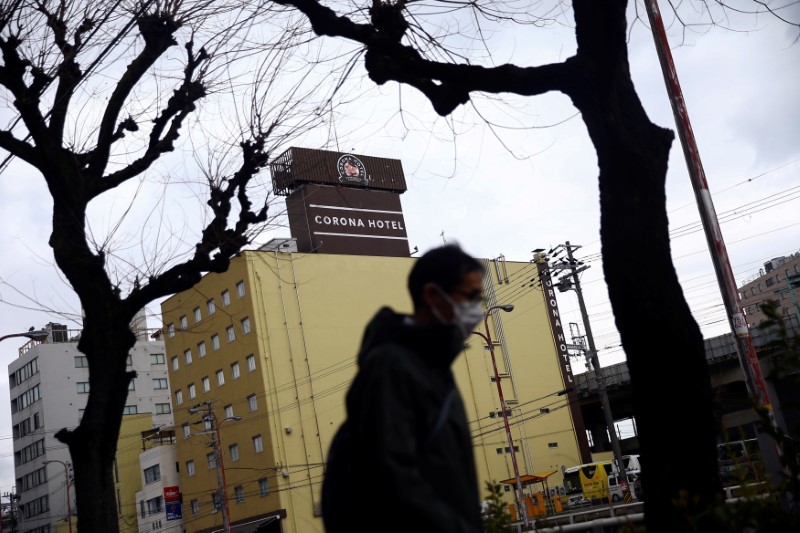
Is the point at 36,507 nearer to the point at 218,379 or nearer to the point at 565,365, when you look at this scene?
the point at 218,379

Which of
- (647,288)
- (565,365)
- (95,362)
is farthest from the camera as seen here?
(565,365)

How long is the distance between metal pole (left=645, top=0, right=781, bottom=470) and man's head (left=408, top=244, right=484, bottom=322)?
6682 mm

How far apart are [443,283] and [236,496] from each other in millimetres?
49794

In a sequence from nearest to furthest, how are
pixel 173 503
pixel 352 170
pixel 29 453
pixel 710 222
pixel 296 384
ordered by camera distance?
pixel 710 222
pixel 296 384
pixel 173 503
pixel 352 170
pixel 29 453

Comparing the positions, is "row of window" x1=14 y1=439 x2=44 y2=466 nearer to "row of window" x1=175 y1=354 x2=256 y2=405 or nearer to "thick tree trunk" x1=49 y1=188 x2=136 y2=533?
"row of window" x1=175 y1=354 x2=256 y2=405

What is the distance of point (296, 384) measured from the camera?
159ft

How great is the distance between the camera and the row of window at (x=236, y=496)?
4681cm

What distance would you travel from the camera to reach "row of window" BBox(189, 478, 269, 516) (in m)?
46.8

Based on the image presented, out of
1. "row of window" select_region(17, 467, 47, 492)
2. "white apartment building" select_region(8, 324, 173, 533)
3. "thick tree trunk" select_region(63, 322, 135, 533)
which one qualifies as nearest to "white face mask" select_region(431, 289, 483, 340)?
"thick tree trunk" select_region(63, 322, 135, 533)

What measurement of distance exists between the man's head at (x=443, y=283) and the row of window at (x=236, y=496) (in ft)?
143

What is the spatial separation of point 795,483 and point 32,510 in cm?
8573

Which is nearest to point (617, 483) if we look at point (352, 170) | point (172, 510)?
point (172, 510)

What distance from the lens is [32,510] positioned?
255 feet

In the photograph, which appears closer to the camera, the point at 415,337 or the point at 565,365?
the point at 415,337
